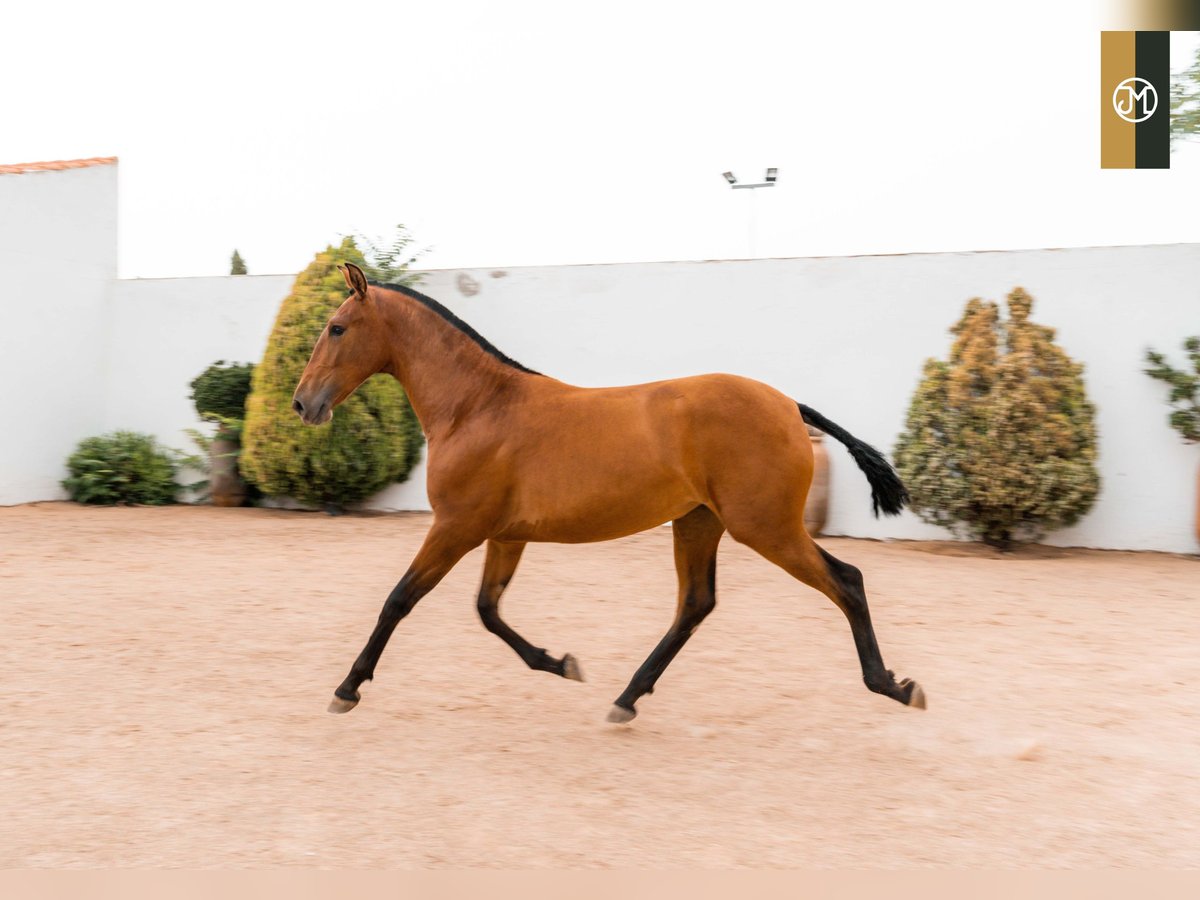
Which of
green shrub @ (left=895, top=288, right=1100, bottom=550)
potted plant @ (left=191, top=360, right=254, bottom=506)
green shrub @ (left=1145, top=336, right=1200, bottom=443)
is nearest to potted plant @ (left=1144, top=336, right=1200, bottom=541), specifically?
green shrub @ (left=1145, top=336, right=1200, bottom=443)

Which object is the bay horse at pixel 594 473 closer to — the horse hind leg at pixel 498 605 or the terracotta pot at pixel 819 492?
the horse hind leg at pixel 498 605

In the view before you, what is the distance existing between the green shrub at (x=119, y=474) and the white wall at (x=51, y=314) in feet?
1.35

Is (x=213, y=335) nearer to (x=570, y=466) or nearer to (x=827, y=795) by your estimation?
(x=570, y=466)

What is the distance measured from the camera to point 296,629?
6578 millimetres

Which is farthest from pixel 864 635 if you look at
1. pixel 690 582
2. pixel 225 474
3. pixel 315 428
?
pixel 225 474

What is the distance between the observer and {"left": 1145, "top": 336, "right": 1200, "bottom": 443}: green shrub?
9867mm

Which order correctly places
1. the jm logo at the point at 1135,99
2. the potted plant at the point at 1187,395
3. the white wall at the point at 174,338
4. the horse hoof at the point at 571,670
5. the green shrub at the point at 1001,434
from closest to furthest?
the horse hoof at the point at 571,670 < the green shrub at the point at 1001,434 < the potted plant at the point at 1187,395 < the jm logo at the point at 1135,99 < the white wall at the point at 174,338

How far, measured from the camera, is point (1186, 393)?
9859mm

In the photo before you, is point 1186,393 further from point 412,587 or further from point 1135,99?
point 412,587

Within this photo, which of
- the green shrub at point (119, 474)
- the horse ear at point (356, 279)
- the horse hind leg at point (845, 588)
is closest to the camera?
the horse hind leg at point (845, 588)

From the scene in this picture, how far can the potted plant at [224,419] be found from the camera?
41.7 feet

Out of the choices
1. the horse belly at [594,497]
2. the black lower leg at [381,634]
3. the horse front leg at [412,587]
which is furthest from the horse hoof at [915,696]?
the black lower leg at [381,634]

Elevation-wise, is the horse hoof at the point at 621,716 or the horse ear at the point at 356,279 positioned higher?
the horse ear at the point at 356,279

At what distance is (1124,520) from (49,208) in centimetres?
1270
